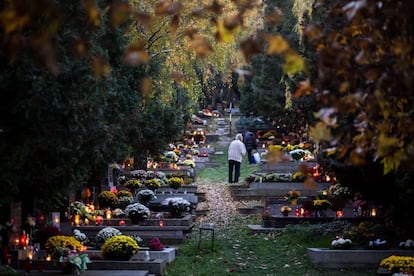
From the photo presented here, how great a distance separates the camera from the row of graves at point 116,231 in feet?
40.4

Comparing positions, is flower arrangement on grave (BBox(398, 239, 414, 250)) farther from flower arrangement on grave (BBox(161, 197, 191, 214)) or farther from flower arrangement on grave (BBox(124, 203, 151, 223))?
flower arrangement on grave (BBox(161, 197, 191, 214))

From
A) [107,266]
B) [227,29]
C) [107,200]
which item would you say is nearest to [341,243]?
[107,266]

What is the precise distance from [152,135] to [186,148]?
17.1 m

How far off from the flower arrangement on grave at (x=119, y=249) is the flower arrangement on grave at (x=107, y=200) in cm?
662

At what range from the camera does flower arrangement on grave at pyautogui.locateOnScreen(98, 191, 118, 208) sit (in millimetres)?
19281

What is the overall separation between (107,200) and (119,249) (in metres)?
6.86

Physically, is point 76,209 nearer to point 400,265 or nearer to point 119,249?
point 119,249

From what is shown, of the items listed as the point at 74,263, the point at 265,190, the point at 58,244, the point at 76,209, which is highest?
the point at 265,190

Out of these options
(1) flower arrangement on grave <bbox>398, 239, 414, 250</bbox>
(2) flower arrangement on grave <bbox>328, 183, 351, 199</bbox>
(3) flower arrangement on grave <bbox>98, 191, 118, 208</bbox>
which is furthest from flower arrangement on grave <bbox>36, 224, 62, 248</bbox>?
(2) flower arrangement on grave <bbox>328, 183, 351, 199</bbox>

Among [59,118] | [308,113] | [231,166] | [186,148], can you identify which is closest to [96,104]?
[59,118]

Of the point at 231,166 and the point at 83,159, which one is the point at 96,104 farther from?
the point at 231,166

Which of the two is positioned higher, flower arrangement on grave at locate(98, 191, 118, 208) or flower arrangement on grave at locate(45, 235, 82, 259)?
flower arrangement on grave at locate(98, 191, 118, 208)

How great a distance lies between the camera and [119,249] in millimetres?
12500

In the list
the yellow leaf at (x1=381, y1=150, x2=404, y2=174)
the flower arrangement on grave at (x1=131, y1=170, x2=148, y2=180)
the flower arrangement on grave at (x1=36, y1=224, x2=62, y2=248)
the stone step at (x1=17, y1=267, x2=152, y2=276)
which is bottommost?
the stone step at (x1=17, y1=267, x2=152, y2=276)
